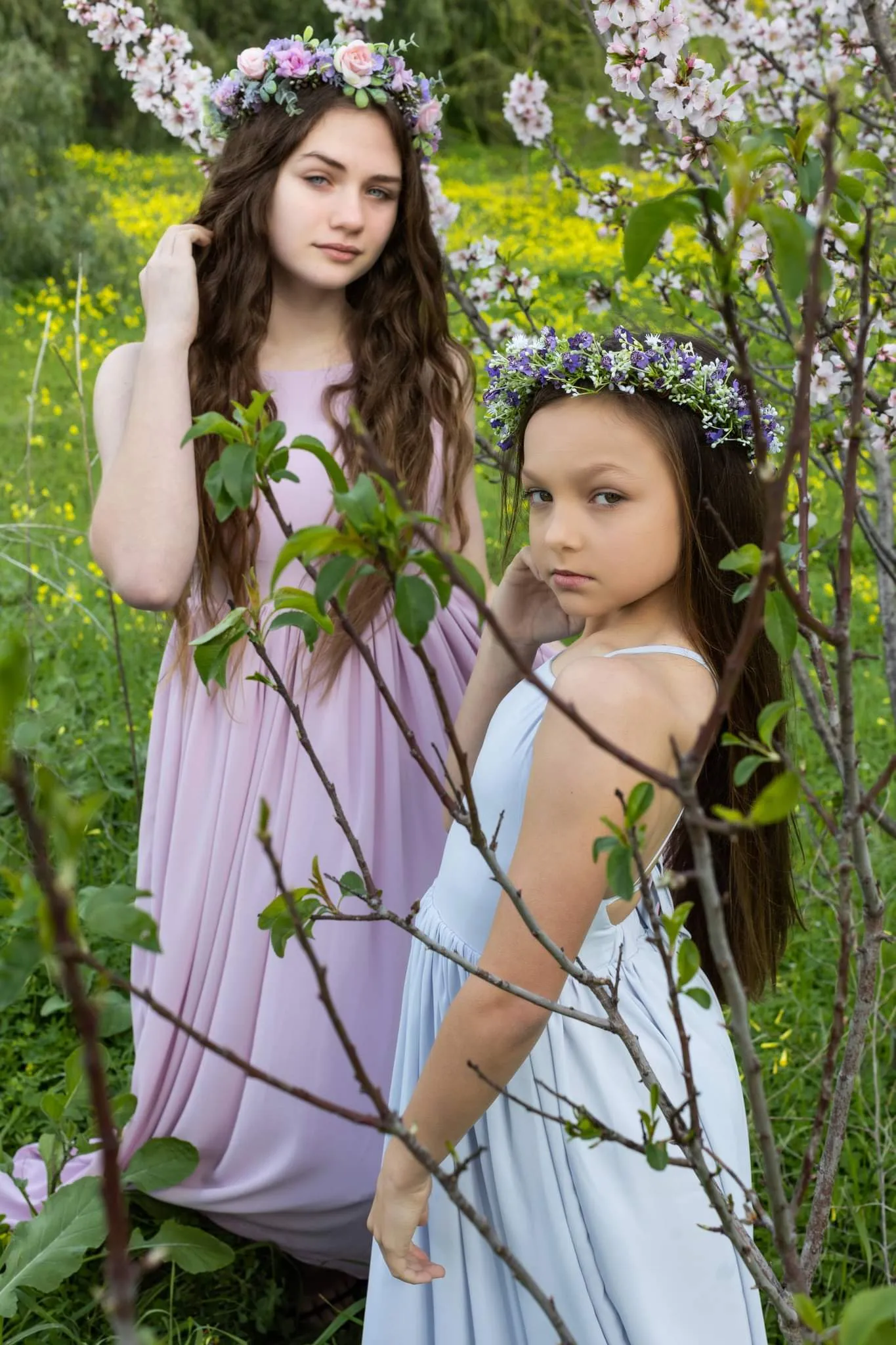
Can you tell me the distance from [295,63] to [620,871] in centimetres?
153

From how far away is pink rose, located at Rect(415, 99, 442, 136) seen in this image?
1871mm

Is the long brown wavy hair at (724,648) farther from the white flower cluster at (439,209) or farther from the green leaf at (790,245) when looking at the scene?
the white flower cluster at (439,209)

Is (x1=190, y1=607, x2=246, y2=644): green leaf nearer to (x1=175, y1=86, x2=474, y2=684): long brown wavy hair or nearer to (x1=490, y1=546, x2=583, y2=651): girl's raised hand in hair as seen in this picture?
(x1=490, y1=546, x2=583, y2=651): girl's raised hand in hair

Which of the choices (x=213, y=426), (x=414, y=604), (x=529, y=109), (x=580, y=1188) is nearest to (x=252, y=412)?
(x=213, y=426)

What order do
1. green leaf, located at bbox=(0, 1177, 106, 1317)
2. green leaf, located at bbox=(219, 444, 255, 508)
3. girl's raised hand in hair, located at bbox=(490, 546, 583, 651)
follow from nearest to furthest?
1. green leaf, located at bbox=(219, 444, 255, 508)
2. girl's raised hand in hair, located at bbox=(490, 546, 583, 651)
3. green leaf, located at bbox=(0, 1177, 106, 1317)

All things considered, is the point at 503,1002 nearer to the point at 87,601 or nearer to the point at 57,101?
the point at 87,601

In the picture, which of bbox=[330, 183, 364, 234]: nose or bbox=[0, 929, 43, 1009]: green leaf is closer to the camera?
bbox=[0, 929, 43, 1009]: green leaf

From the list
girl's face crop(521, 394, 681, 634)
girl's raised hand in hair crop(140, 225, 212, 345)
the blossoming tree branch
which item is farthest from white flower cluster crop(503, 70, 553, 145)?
girl's face crop(521, 394, 681, 634)

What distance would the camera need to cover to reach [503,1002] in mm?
1036

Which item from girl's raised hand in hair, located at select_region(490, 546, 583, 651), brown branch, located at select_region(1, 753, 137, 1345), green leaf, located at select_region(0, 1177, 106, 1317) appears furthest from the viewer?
green leaf, located at select_region(0, 1177, 106, 1317)

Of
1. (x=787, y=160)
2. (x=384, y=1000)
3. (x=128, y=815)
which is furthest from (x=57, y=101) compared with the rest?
(x=787, y=160)

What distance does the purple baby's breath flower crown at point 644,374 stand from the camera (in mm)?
1146

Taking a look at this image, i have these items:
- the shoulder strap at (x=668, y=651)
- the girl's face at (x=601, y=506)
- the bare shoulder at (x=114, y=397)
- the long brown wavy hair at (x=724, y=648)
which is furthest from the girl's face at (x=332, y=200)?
the shoulder strap at (x=668, y=651)

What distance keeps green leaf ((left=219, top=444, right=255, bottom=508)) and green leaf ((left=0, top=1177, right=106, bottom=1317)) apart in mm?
1096
